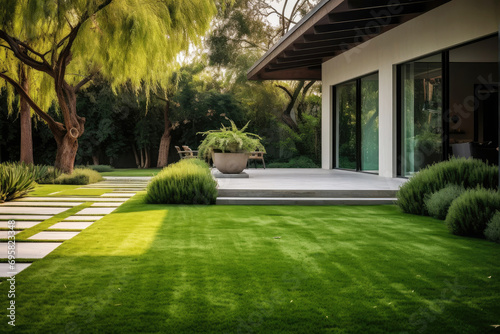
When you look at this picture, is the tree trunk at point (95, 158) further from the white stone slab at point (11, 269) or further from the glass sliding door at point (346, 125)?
the white stone slab at point (11, 269)

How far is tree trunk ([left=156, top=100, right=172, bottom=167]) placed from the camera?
73.2ft

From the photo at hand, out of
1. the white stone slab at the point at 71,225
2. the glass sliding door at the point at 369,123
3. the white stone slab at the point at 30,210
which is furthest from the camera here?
the glass sliding door at the point at 369,123

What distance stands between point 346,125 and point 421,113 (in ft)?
13.0

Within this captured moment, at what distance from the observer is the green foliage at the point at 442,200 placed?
610 centimetres

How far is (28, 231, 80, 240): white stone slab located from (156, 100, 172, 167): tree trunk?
1733cm

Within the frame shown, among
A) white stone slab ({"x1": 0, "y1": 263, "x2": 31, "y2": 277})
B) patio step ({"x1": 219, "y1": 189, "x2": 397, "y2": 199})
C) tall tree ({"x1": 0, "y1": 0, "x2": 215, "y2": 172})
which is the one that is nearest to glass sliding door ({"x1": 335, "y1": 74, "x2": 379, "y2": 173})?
patio step ({"x1": 219, "y1": 189, "x2": 397, "y2": 199})

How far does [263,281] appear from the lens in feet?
11.0

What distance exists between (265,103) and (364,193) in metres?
14.1

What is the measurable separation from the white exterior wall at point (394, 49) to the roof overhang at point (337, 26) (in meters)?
0.21

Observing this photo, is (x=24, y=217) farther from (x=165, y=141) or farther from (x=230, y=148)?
(x=165, y=141)

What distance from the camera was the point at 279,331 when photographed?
246cm

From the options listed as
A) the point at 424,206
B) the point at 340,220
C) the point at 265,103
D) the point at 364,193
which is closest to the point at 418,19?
the point at 364,193

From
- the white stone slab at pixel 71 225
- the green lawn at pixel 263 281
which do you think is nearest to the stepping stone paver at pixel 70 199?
the white stone slab at pixel 71 225

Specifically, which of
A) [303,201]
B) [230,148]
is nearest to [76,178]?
[230,148]
